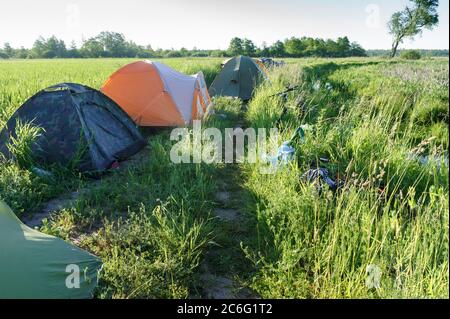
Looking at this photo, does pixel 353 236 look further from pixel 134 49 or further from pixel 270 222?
pixel 134 49

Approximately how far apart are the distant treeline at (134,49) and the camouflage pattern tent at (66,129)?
47.2 m

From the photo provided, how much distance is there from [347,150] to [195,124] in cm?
305

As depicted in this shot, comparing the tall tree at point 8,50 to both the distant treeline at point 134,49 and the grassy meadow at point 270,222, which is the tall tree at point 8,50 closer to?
the distant treeline at point 134,49

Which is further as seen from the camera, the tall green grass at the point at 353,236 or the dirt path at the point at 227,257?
the dirt path at the point at 227,257

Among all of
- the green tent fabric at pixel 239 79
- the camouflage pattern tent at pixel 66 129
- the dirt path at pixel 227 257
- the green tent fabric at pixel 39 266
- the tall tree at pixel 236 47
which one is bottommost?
the dirt path at pixel 227 257

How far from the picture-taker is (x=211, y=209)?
346 cm

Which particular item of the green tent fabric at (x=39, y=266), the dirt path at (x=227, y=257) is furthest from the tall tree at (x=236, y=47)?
the green tent fabric at (x=39, y=266)

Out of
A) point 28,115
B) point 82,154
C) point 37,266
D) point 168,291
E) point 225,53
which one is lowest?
point 168,291

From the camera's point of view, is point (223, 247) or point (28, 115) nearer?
point (223, 247)

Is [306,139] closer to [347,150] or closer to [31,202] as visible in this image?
[347,150]

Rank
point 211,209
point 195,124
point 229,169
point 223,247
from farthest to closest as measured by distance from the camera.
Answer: point 195,124 → point 229,169 → point 211,209 → point 223,247

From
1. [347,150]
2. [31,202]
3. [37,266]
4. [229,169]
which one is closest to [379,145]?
[347,150]

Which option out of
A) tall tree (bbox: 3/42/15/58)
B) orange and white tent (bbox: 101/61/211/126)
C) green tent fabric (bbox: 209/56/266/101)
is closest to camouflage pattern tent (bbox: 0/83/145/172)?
orange and white tent (bbox: 101/61/211/126)

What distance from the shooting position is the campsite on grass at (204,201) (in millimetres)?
2143
